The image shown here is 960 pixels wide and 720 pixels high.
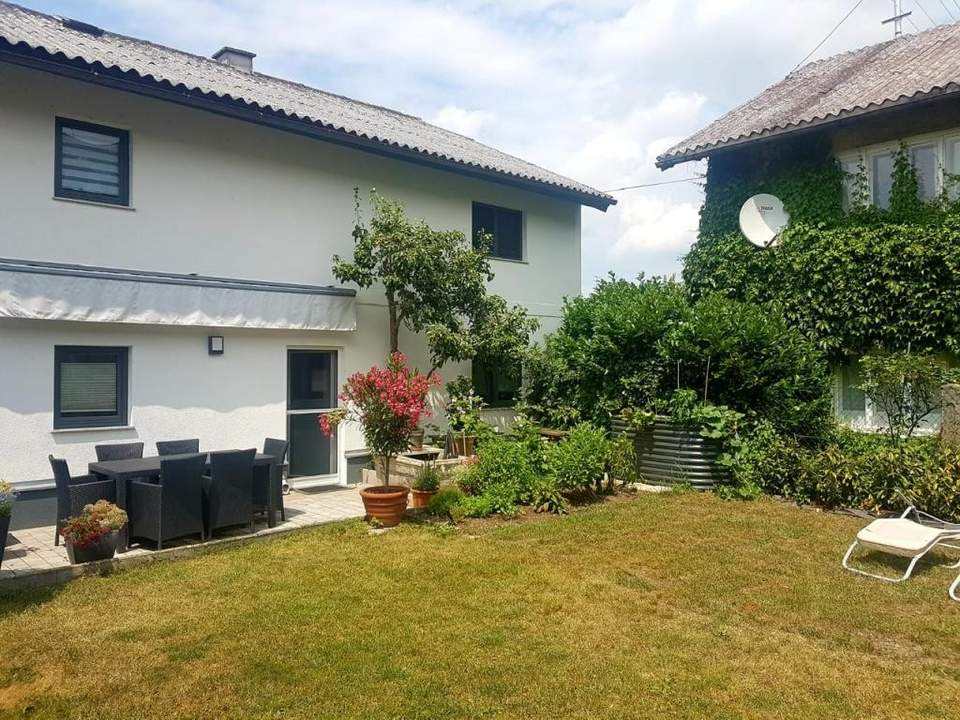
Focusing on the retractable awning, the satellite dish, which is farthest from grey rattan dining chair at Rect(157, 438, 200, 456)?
the satellite dish

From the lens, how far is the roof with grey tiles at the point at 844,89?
11008mm

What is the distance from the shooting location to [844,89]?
41.9 ft

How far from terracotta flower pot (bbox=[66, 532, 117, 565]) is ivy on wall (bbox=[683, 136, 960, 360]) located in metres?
10.6

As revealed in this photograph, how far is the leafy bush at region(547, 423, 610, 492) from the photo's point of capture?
9.58 meters

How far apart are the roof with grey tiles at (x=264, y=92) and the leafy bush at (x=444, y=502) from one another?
19.2ft

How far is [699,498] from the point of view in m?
9.95

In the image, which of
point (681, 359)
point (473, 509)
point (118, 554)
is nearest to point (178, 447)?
point (118, 554)

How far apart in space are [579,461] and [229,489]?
4601 millimetres

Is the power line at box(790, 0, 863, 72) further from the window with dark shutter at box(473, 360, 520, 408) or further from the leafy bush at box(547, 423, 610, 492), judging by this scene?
the leafy bush at box(547, 423, 610, 492)

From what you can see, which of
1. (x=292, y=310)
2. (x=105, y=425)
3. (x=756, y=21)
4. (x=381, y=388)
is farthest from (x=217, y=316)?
(x=756, y=21)

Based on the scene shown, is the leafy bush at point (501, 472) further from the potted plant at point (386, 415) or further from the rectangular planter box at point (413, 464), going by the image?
the potted plant at point (386, 415)

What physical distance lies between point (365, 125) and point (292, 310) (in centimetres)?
426

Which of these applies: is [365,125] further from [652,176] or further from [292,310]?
[652,176]

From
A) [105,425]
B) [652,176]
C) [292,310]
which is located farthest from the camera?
[652,176]
